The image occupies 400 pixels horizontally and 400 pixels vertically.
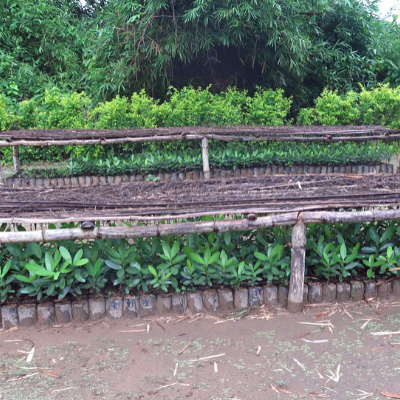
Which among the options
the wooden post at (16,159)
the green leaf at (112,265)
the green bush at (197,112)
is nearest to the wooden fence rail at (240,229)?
the green leaf at (112,265)

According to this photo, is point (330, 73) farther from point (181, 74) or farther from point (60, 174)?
point (60, 174)

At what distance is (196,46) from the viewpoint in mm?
7723

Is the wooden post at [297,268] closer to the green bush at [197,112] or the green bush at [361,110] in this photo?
the green bush at [197,112]

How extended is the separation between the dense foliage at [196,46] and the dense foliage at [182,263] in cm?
535

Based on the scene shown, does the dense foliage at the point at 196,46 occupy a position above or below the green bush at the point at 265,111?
above

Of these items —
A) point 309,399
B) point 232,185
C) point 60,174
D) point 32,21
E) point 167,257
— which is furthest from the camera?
point 32,21

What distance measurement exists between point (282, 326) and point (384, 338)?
0.61 meters

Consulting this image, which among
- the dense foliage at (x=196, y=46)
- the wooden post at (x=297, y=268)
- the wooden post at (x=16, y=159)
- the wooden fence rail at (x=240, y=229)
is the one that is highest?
the dense foliage at (x=196, y=46)

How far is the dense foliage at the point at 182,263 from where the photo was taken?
108 inches

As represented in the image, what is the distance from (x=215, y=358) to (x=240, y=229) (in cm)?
79

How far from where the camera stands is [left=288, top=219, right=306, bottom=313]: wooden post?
275cm

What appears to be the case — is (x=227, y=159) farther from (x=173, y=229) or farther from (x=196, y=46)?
(x=173, y=229)

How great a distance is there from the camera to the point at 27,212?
281cm

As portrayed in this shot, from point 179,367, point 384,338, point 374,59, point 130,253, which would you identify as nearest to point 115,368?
point 179,367
